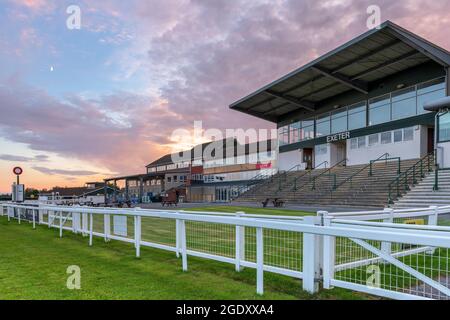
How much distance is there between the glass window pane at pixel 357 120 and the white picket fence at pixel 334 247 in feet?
85.0

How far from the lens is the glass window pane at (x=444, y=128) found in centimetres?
2087

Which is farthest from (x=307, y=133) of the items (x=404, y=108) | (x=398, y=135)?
(x=404, y=108)

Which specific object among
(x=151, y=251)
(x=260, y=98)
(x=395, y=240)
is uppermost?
(x=260, y=98)

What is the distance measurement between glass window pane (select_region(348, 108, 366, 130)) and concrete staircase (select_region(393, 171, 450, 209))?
11678mm

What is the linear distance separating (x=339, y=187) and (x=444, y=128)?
779cm

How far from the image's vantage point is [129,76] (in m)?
14.5

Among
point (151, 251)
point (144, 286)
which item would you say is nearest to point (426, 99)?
point (151, 251)

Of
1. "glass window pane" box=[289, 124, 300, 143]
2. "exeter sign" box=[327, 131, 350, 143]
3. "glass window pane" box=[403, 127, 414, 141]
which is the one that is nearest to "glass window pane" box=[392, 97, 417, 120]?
"glass window pane" box=[403, 127, 414, 141]

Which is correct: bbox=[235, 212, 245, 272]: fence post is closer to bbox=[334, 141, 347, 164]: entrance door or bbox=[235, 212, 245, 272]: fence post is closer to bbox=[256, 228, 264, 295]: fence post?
bbox=[256, 228, 264, 295]: fence post

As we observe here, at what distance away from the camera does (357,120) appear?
32.4 meters

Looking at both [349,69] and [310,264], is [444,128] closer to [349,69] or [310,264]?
[349,69]

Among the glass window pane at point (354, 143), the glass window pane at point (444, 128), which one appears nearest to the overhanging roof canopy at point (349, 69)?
the glass window pane at point (354, 143)

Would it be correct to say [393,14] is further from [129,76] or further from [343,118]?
[129,76]

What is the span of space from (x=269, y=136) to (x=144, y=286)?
1764 inches
